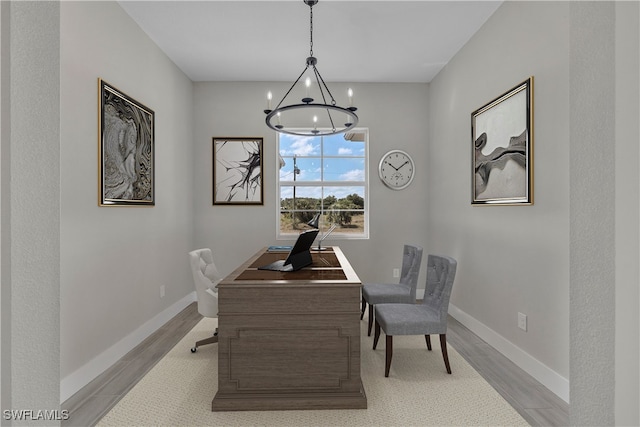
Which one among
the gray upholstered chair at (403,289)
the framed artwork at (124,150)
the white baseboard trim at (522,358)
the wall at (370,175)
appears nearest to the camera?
the white baseboard trim at (522,358)

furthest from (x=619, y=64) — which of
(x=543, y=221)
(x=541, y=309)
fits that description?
(x=541, y=309)

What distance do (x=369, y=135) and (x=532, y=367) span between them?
10.3 ft

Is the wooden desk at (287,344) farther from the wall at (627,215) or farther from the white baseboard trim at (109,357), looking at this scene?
the wall at (627,215)

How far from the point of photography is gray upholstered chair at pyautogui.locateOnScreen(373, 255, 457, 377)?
237 centimetres

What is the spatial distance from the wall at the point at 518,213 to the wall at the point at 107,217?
3.18 meters

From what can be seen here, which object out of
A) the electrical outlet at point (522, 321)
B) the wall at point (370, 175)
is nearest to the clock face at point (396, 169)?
the wall at point (370, 175)

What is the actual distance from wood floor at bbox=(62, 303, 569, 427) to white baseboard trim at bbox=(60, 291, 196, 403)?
0.04 m

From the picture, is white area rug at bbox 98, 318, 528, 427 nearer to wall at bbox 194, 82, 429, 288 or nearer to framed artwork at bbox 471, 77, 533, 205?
framed artwork at bbox 471, 77, 533, 205

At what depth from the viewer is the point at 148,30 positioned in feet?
10.4

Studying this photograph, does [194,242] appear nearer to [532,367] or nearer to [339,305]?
[339,305]

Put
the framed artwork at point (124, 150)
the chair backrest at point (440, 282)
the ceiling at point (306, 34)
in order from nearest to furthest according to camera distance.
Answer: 1. the chair backrest at point (440, 282)
2. the framed artwork at point (124, 150)
3. the ceiling at point (306, 34)

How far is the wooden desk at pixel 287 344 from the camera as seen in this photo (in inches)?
77.3

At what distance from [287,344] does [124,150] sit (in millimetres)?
2141

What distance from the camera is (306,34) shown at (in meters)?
3.22
